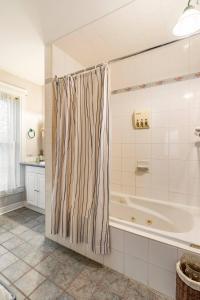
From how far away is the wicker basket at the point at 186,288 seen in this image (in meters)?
1.01

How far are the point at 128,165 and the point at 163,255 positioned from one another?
1268 mm

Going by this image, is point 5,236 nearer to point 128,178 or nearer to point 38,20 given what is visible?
point 128,178

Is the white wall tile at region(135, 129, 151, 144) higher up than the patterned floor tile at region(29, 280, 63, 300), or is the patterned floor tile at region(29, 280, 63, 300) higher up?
the white wall tile at region(135, 129, 151, 144)

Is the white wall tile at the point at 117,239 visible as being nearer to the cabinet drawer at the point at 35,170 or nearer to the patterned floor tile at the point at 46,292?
the patterned floor tile at the point at 46,292

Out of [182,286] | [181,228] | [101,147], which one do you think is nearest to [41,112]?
[101,147]

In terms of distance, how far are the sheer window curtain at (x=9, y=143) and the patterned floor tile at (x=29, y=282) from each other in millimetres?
1657

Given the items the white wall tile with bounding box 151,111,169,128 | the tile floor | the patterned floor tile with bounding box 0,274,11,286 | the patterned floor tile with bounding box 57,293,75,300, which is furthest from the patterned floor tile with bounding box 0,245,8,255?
the white wall tile with bounding box 151,111,169,128

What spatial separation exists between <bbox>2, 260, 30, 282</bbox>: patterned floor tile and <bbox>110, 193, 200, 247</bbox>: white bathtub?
0.94 metres

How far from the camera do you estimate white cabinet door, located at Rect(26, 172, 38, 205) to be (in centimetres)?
281

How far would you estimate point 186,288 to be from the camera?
1039 mm

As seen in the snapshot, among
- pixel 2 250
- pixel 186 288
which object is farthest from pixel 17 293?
pixel 186 288

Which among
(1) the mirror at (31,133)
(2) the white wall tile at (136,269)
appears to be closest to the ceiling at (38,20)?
(1) the mirror at (31,133)

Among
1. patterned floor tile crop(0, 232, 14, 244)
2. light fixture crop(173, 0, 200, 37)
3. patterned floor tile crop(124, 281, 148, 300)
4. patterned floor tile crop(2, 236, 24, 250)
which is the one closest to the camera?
light fixture crop(173, 0, 200, 37)

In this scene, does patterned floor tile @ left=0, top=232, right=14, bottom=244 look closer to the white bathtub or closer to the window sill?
the window sill
